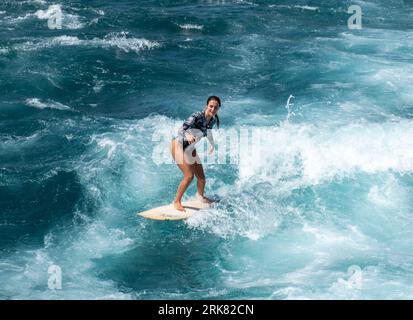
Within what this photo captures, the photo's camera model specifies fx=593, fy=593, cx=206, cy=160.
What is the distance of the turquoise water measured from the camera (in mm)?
11555

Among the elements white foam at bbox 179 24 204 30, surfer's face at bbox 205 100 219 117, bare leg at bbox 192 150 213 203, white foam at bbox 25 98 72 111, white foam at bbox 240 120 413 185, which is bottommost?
bare leg at bbox 192 150 213 203

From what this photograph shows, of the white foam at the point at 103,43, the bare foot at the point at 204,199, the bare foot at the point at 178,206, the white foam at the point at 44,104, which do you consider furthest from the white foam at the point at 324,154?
the white foam at the point at 103,43

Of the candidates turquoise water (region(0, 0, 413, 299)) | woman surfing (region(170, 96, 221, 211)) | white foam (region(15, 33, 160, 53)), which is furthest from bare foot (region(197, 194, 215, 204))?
white foam (region(15, 33, 160, 53))

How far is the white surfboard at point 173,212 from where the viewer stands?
1286 centimetres

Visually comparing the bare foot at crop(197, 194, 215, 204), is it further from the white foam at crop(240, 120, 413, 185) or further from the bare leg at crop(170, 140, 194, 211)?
the white foam at crop(240, 120, 413, 185)

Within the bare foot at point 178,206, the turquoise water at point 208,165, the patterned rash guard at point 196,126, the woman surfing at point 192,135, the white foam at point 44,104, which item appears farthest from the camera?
the white foam at point 44,104

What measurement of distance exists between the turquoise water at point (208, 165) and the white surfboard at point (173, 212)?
19 centimetres

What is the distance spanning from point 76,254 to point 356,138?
8511 mm

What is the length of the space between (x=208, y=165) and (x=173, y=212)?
2.64 metres

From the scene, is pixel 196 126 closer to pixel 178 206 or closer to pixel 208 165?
pixel 178 206

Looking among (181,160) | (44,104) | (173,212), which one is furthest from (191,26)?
(181,160)

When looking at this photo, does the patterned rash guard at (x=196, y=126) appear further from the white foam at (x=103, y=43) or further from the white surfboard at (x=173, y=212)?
the white foam at (x=103, y=43)

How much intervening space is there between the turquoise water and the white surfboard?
7.5 inches

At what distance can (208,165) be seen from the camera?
50.1 ft
